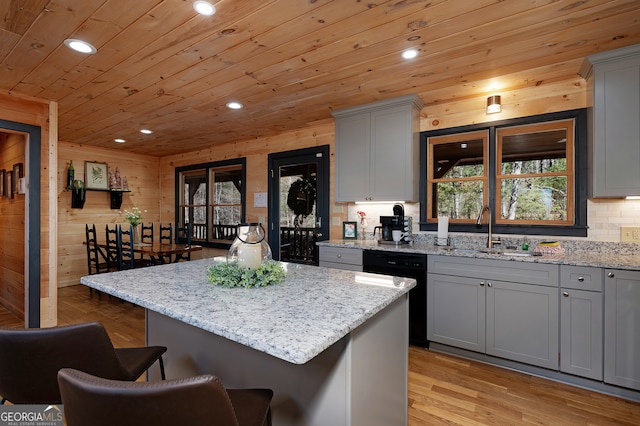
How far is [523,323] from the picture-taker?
2.50 meters

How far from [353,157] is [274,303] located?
264 centimetres

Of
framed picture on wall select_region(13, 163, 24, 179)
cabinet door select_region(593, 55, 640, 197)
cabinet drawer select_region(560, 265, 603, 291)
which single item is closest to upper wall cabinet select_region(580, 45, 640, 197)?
cabinet door select_region(593, 55, 640, 197)

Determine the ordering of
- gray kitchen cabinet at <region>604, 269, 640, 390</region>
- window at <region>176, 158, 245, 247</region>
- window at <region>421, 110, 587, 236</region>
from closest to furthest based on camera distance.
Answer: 1. gray kitchen cabinet at <region>604, 269, 640, 390</region>
2. window at <region>421, 110, 587, 236</region>
3. window at <region>176, 158, 245, 247</region>

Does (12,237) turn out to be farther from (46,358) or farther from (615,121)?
(615,121)

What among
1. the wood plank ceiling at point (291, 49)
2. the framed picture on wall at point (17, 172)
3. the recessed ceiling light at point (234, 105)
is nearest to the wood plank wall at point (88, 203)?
the framed picture on wall at point (17, 172)

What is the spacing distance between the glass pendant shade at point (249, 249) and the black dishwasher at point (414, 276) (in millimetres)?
1680

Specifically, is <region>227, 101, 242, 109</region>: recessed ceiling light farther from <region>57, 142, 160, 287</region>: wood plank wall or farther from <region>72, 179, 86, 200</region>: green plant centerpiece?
<region>57, 142, 160, 287</region>: wood plank wall

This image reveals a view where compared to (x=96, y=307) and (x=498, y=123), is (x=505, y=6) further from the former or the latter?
(x=96, y=307)

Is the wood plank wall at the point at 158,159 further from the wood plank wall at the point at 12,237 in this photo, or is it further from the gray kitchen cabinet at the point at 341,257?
the gray kitchen cabinet at the point at 341,257

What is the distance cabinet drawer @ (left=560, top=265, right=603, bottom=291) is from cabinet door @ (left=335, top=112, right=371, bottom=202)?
1.88 m

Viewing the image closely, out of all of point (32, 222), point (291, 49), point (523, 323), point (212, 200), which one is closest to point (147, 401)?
point (291, 49)

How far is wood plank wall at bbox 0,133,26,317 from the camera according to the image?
Answer: 3.77 meters

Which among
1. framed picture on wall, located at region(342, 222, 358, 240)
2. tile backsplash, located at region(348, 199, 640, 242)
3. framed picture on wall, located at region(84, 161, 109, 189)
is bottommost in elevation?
framed picture on wall, located at region(342, 222, 358, 240)

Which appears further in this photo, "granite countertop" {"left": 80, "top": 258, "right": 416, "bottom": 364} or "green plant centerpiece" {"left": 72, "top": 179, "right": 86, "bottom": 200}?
"green plant centerpiece" {"left": 72, "top": 179, "right": 86, "bottom": 200}
